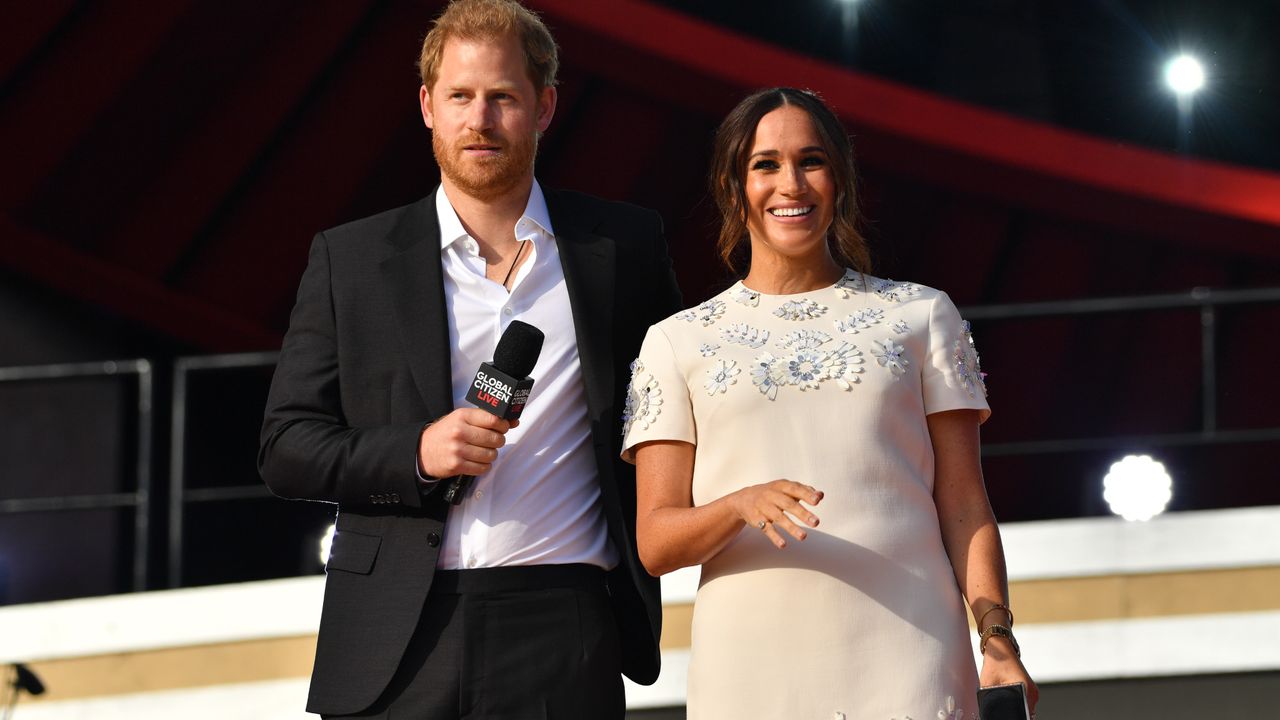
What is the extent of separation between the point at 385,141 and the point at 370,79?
0.77 feet

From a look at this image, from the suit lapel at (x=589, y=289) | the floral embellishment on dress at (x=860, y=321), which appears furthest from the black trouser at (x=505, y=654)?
the floral embellishment on dress at (x=860, y=321)

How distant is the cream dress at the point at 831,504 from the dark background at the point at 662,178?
3340 millimetres

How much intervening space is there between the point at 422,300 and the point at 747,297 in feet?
1.41

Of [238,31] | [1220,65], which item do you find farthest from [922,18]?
[238,31]

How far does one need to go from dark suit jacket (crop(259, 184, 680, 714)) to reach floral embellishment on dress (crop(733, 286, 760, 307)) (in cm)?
19

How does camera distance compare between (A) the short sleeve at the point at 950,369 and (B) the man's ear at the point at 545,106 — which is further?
(B) the man's ear at the point at 545,106

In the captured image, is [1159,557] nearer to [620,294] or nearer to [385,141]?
[620,294]

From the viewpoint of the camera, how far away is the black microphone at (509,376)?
5.22ft

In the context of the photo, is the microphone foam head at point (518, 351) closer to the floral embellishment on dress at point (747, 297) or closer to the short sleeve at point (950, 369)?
the floral embellishment on dress at point (747, 297)

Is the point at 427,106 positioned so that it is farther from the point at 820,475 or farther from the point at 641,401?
the point at 820,475

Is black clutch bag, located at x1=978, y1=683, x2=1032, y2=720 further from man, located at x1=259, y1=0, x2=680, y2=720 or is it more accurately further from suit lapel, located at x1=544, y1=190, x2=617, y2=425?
suit lapel, located at x1=544, y1=190, x2=617, y2=425

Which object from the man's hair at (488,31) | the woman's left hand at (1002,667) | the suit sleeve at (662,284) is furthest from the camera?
the suit sleeve at (662,284)

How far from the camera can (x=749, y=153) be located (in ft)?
5.91

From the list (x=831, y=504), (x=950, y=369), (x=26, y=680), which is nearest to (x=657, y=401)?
(x=831, y=504)
